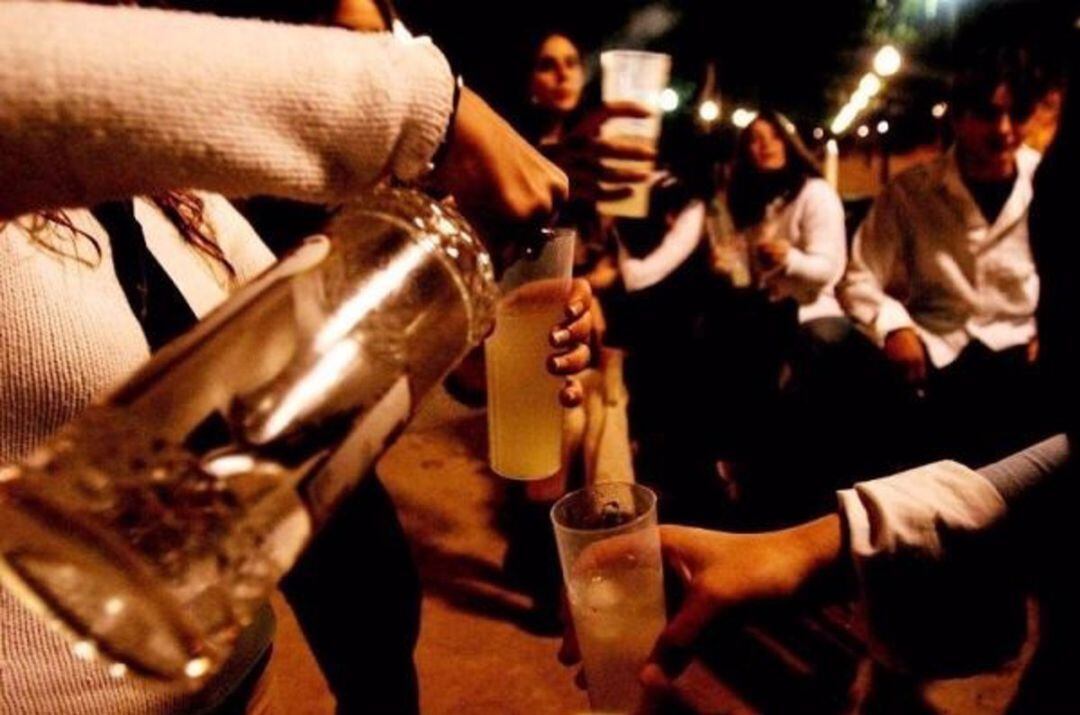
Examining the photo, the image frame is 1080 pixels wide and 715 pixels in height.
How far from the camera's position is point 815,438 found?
408cm

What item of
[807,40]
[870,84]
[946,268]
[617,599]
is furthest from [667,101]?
[807,40]

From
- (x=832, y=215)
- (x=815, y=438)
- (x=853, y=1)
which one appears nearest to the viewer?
(x=815, y=438)

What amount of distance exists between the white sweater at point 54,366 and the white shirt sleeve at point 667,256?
11.6 ft

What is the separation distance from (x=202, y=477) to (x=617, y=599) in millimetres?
815

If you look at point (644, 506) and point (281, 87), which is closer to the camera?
point (281, 87)

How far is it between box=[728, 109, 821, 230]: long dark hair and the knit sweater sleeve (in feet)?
15.2

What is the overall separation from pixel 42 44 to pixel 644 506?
1.06 meters

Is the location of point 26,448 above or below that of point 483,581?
above

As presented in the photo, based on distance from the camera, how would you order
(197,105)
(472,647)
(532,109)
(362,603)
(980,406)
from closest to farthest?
(197,105)
(362,603)
(472,647)
(980,406)
(532,109)

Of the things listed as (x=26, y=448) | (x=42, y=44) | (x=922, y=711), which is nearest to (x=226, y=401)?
(x=42, y=44)

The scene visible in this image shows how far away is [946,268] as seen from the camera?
3961mm

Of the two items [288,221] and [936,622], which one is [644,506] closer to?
[936,622]

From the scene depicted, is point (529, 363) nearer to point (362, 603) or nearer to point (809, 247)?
point (362, 603)

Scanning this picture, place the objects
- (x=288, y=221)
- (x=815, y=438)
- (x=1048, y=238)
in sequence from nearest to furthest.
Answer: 1. (x=1048, y=238)
2. (x=288, y=221)
3. (x=815, y=438)
